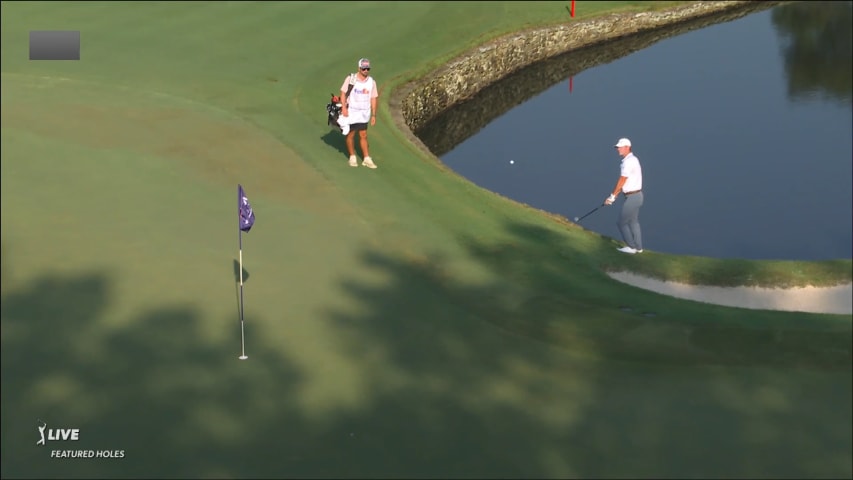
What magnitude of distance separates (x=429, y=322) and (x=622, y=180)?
4.71 m

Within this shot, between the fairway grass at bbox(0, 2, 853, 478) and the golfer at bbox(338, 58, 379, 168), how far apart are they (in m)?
0.57

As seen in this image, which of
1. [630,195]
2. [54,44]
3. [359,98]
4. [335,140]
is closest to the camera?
[630,195]

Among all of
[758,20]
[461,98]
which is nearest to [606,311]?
[461,98]

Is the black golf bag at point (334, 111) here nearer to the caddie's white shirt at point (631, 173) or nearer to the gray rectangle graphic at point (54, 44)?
the caddie's white shirt at point (631, 173)

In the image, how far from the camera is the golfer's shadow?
20891 mm

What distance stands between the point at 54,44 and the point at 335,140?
889cm

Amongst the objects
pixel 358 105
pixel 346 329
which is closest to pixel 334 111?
pixel 358 105

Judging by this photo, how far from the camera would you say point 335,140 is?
70.0 feet

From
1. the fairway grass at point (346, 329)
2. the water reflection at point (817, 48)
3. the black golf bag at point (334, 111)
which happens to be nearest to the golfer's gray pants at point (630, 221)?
the fairway grass at point (346, 329)

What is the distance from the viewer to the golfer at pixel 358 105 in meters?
19.1

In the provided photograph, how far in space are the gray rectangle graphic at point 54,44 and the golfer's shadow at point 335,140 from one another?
23.8 ft

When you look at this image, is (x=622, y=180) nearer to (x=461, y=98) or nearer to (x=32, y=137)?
(x=32, y=137)

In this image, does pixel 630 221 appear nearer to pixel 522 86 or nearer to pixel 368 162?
pixel 368 162
